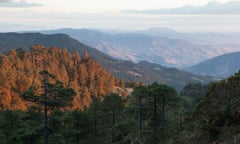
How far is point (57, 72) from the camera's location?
317 ft

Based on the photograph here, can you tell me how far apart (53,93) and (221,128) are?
30.7ft

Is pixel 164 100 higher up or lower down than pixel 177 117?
higher up

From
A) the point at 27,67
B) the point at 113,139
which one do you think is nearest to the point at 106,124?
the point at 113,139

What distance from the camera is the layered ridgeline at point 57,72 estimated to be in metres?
77.2

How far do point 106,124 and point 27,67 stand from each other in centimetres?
6070

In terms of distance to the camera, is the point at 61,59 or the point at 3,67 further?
the point at 61,59

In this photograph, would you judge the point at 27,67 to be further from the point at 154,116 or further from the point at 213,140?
the point at 213,140

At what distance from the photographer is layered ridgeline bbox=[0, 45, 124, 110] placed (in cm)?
7719

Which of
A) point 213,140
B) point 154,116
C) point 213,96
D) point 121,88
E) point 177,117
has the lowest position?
point 121,88

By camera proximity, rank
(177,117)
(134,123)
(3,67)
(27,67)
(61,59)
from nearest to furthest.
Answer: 1. (134,123)
2. (177,117)
3. (3,67)
4. (27,67)
5. (61,59)

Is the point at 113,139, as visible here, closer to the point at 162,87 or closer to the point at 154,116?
the point at 154,116

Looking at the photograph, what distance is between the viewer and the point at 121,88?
11175 centimetres

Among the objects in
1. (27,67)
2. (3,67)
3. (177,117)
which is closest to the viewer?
(177,117)

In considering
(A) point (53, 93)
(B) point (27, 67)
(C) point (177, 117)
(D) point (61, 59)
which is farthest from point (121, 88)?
(A) point (53, 93)
